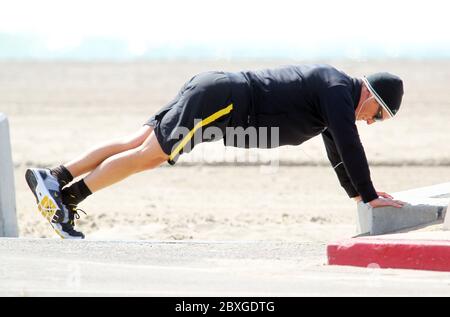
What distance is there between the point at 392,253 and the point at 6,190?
287 centimetres

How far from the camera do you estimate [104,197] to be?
9.92 metres

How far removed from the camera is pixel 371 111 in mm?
6086

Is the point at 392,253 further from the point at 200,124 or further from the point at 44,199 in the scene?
the point at 44,199

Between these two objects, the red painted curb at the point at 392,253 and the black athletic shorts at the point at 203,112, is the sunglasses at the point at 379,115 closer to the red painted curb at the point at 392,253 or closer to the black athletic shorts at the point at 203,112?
the black athletic shorts at the point at 203,112

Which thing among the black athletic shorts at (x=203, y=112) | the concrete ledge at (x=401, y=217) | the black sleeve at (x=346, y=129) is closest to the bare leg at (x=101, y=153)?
the black athletic shorts at (x=203, y=112)

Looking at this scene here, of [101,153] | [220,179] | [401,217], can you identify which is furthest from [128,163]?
[220,179]

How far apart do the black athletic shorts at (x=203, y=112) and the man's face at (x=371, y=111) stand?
71 centimetres

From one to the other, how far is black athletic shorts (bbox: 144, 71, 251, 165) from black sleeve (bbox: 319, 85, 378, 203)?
50cm

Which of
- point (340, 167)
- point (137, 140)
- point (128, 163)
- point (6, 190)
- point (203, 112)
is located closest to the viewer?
point (203, 112)

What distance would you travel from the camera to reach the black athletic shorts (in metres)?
5.89

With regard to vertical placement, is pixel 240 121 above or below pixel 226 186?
above

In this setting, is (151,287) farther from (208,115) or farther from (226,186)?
(226,186)
